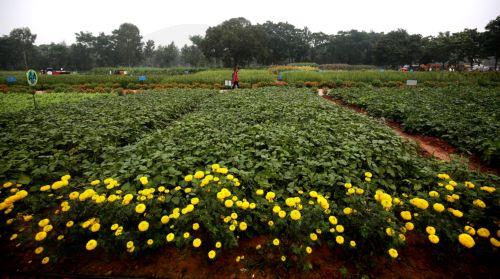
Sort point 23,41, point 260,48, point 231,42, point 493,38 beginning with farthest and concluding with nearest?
point 23,41 → point 260,48 → point 231,42 → point 493,38

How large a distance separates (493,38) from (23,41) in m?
122

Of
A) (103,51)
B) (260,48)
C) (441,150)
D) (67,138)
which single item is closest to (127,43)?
(103,51)

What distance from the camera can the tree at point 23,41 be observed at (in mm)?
72188

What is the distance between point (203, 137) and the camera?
5156 mm

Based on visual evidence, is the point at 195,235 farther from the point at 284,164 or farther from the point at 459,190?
the point at 459,190

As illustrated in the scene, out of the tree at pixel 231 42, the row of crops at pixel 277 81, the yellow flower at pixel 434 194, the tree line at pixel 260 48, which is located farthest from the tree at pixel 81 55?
the yellow flower at pixel 434 194

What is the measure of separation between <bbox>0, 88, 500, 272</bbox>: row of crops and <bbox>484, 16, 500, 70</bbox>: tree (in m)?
58.3

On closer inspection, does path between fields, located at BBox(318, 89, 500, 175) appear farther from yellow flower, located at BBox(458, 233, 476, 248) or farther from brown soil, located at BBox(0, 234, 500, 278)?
yellow flower, located at BBox(458, 233, 476, 248)

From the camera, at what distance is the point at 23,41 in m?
75.1

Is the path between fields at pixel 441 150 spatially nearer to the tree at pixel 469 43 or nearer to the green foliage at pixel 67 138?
the green foliage at pixel 67 138

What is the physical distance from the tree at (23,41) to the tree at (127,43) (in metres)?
24.3

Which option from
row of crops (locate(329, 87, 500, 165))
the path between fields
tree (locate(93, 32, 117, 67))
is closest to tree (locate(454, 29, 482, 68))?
row of crops (locate(329, 87, 500, 165))

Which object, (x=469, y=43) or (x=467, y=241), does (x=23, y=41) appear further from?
(x=469, y=43)

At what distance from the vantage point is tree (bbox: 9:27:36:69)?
237 feet
